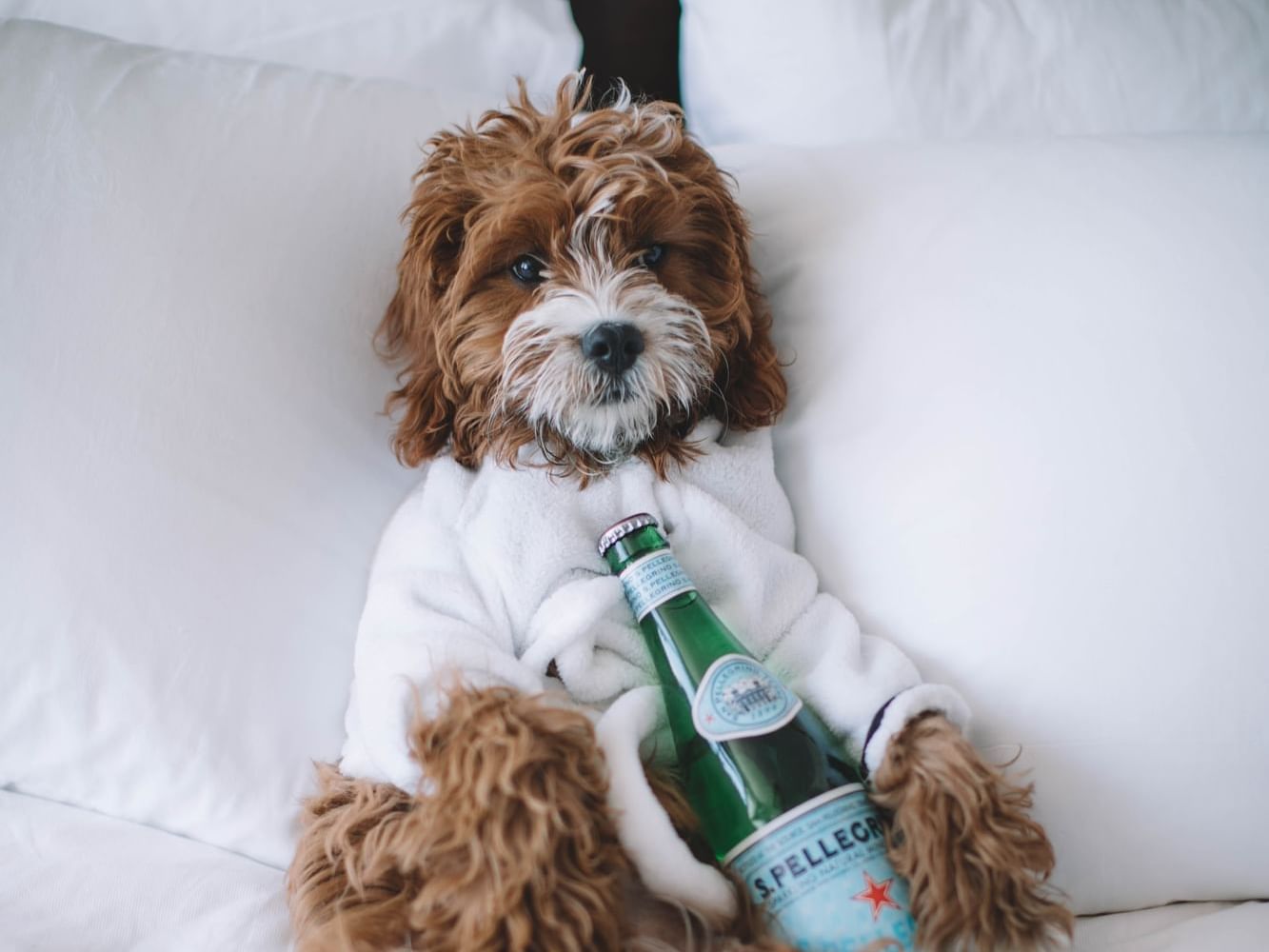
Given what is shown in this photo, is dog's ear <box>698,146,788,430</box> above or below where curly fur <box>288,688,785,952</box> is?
above

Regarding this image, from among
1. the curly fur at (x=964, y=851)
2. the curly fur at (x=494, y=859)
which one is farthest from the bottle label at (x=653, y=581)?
the curly fur at (x=964, y=851)

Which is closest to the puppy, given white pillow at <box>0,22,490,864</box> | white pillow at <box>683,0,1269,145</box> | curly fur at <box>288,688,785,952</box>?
curly fur at <box>288,688,785,952</box>

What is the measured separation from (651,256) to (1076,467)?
58 cm

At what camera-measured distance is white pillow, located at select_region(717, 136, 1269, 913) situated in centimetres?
101

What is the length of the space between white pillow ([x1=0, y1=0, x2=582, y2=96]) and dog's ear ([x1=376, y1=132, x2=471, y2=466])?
42 cm

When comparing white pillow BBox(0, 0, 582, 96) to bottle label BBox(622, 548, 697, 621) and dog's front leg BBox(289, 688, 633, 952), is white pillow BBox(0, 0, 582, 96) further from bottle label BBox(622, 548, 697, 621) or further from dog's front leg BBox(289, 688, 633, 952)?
dog's front leg BBox(289, 688, 633, 952)

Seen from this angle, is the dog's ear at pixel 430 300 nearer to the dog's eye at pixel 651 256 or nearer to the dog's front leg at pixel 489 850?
the dog's eye at pixel 651 256

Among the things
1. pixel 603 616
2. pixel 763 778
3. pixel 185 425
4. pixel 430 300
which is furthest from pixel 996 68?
pixel 185 425

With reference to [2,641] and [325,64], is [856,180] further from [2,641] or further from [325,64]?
[2,641]

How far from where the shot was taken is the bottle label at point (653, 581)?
100cm

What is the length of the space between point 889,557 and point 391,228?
34.5 inches

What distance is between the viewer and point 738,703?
3.07 feet

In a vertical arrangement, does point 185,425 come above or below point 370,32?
below

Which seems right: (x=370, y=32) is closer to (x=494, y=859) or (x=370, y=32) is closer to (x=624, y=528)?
(x=624, y=528)
